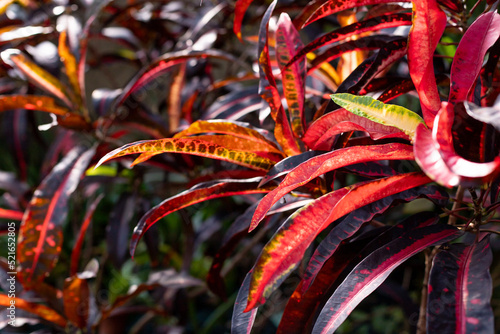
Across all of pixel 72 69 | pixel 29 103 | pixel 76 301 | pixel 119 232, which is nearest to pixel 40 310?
pixel 76 301

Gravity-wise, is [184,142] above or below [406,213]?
below

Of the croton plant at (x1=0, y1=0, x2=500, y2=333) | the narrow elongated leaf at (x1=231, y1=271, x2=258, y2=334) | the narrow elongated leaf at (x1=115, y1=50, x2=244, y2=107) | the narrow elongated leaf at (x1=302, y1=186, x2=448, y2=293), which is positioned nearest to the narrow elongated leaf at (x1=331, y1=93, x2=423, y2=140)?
the croton plant at (x1=0, y1=0, x2=500, y2=333)

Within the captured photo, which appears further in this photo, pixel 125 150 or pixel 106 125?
pixel 106 125

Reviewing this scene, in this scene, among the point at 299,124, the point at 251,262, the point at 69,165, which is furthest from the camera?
the point at 251,262

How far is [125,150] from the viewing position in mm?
447

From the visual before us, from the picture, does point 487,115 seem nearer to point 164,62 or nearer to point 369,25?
point 369,25

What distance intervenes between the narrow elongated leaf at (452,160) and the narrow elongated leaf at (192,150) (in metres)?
0.27

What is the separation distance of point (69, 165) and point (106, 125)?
0.16 metres

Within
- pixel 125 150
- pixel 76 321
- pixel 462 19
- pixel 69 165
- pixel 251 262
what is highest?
pixel 462 19

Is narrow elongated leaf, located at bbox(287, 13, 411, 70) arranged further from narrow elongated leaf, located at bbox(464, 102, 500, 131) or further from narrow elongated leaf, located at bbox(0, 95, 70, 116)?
narrow elongated leaf, located at bbox(0, 95, 70, 116)

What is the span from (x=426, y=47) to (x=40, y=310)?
2.83ft

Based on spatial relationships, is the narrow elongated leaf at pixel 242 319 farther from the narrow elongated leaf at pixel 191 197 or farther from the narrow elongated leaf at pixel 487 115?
the narrow elongated leaf at pixel 487 115

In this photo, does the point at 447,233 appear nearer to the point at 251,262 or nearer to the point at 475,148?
the point at 475,148

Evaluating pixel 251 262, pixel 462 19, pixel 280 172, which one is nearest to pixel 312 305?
pixel 280 172
